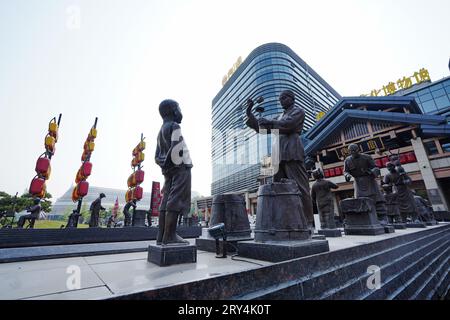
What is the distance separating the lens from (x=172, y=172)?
9.82 feet

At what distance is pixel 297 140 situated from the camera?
3.76 m

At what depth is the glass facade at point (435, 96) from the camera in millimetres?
25156

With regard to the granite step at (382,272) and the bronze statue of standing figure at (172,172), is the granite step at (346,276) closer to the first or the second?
the granite step at (382,272)

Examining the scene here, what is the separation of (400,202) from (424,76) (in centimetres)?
3078

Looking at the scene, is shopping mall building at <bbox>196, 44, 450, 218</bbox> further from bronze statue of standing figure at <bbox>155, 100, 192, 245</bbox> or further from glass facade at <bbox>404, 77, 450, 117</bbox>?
bronze statue of standing figure at <bbox>155, 100, 192, 245</bbox>

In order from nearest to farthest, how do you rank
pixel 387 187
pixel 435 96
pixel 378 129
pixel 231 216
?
1. pixel 231 216
2. pixel 387 187
3. pixel 378 129
4. pixel 435 96

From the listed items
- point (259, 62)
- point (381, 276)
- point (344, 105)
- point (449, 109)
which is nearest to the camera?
point (381, 276)

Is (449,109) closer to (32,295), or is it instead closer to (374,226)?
(374,226)

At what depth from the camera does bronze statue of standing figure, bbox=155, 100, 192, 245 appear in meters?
2.74

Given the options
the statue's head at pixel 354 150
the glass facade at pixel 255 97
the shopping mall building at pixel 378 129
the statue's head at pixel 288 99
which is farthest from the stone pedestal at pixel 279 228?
the glass facade at pixel 255 97

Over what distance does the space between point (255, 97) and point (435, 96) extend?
2838 cm

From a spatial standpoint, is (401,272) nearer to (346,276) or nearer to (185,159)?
(346,276)

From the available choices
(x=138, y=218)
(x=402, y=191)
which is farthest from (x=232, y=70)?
(x=402, y=191)
